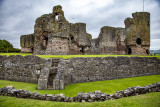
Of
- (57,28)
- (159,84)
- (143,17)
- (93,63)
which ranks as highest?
(143,17)

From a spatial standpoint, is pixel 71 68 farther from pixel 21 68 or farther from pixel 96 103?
pixel 96 103

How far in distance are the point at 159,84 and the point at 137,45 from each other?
15.9 m

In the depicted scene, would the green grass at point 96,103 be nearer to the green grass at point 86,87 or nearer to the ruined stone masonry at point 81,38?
the green grass at point 86,87

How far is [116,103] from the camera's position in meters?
5.64

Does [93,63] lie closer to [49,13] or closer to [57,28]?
[57,28]

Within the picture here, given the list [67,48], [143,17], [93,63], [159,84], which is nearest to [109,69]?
[93,63]

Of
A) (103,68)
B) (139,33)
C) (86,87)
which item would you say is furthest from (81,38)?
(86,87)

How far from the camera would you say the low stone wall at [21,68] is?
11.7 meters

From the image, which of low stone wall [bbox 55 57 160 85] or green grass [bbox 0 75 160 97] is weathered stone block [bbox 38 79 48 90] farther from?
low stone wall [bbox 55 57 160 85]

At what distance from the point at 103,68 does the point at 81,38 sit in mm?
8169

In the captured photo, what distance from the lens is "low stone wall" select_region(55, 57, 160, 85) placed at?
1140 cm

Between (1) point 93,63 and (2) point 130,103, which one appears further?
(1) point 93,63

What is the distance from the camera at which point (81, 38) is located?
1966cm

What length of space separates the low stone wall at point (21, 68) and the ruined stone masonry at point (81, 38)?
17.3 feet
